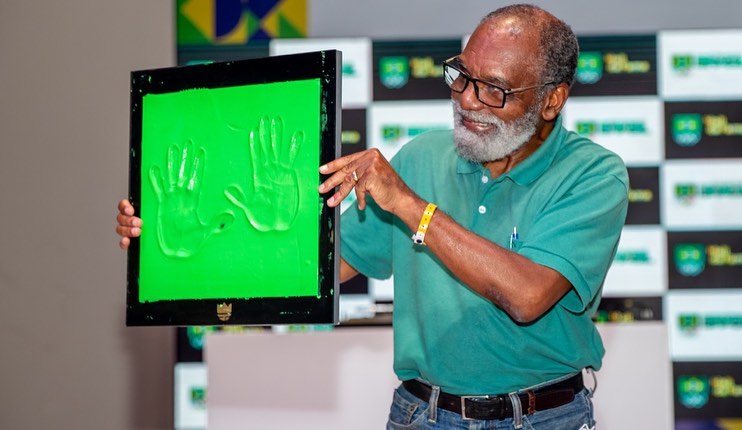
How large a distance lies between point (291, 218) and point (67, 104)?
3.15 meters

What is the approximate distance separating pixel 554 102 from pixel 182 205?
2.73ft

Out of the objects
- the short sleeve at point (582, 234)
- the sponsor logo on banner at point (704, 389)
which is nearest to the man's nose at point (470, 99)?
the short sleeve at point (582, 234)

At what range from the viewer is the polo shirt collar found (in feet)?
6.74

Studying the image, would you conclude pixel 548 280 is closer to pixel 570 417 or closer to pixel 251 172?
pixel 570 417

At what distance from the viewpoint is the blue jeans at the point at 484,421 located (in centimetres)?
196

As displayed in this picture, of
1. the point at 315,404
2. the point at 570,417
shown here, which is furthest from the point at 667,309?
the point at 570,417

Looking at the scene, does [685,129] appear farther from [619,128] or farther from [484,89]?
[484,89]

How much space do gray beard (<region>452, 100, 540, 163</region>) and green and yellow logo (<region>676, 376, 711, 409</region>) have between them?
2934 millimetres

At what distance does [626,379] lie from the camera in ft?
9.66

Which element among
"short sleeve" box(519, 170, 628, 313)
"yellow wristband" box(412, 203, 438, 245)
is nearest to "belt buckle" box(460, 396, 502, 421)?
"short sleeve" box(519, 170, 628, 313)

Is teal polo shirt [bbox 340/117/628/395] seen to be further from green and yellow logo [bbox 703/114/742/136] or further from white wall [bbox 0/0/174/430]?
white wall [bbox 0/0/174/430]

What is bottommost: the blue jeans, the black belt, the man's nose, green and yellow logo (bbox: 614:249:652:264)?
the blue jeans

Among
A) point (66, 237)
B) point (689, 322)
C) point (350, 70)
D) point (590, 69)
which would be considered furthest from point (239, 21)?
point (689, 322)

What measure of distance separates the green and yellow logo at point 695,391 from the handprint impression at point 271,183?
324 cm
